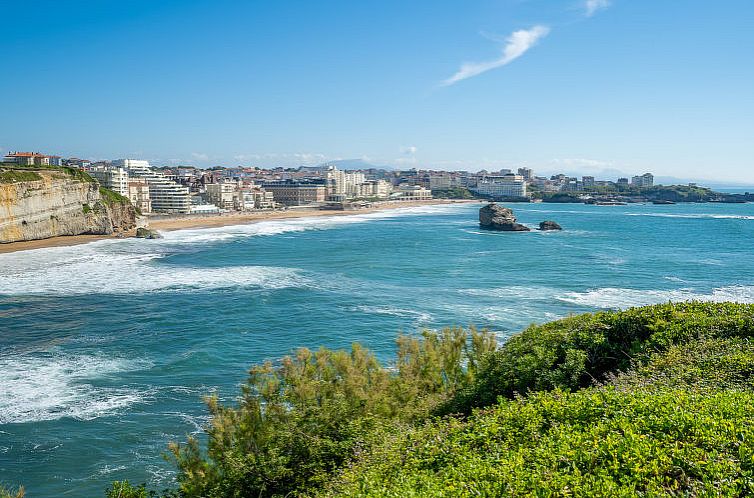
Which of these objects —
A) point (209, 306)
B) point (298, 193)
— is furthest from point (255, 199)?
point (209, 306)

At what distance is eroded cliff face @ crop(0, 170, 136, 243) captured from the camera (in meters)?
68.1

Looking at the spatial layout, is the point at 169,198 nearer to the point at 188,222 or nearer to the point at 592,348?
the point at 188,222

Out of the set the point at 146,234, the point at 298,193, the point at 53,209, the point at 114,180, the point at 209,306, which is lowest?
the point at 209,306

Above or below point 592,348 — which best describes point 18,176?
above

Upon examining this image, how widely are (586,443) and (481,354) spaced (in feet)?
33.2

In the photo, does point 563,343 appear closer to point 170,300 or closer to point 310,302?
point 310,302

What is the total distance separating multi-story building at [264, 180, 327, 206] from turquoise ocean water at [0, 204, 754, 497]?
102 metres

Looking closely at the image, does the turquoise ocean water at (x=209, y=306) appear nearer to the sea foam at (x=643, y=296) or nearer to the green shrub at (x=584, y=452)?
the sea foam at (x=643, y=296)

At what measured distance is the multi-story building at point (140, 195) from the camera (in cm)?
12281

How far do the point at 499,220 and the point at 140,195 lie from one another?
255ft

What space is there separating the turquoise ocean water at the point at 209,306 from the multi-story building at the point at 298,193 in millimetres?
101655

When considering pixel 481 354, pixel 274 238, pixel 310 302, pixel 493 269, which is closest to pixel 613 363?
pixel 481 354

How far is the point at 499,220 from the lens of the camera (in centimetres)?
10312

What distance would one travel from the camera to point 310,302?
4084 centimetres
